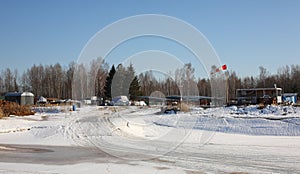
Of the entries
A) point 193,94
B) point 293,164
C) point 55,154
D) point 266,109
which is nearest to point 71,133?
point 55,154

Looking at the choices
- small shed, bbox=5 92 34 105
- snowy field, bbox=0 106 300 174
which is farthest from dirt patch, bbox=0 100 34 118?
small shed, bbox=5 92 34 105

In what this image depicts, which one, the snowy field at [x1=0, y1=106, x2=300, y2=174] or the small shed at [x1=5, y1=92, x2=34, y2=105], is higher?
the small shed at [x1=5, y1=92, x2=34, y2=105]

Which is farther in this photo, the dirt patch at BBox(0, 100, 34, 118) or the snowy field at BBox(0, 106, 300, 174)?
the dirt patch at BBox(0, 100, 34, 118)

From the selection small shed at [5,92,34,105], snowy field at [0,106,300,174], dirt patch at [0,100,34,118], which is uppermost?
small shed at [5,92,34,105]

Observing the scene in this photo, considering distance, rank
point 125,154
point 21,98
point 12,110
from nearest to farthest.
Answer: point 125,154 < point 12,110 < point 21,98

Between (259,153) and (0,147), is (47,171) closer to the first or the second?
(0,147)

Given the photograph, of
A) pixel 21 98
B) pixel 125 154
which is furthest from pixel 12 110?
pixel 21 98

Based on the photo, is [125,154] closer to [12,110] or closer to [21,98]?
[12,110]

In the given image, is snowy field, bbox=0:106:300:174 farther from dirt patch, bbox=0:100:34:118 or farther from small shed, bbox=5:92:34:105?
small shed, bbox=5:92:34:105

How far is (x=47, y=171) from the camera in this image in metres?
7.81

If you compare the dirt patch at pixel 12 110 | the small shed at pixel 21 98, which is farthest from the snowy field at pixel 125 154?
the small shed at pixel 21 98

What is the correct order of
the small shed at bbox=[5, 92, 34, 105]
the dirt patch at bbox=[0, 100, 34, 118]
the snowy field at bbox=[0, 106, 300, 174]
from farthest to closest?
the small shed at bbox=[5, 92, 34, 105] < the dirt patch at bbox=[0, 100, 34, 118] < the snowy field at bbox=[0, 106, 300, 174]

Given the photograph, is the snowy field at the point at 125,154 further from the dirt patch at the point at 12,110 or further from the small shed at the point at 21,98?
the small shed at the point at 21,98

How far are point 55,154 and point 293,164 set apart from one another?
711cm
